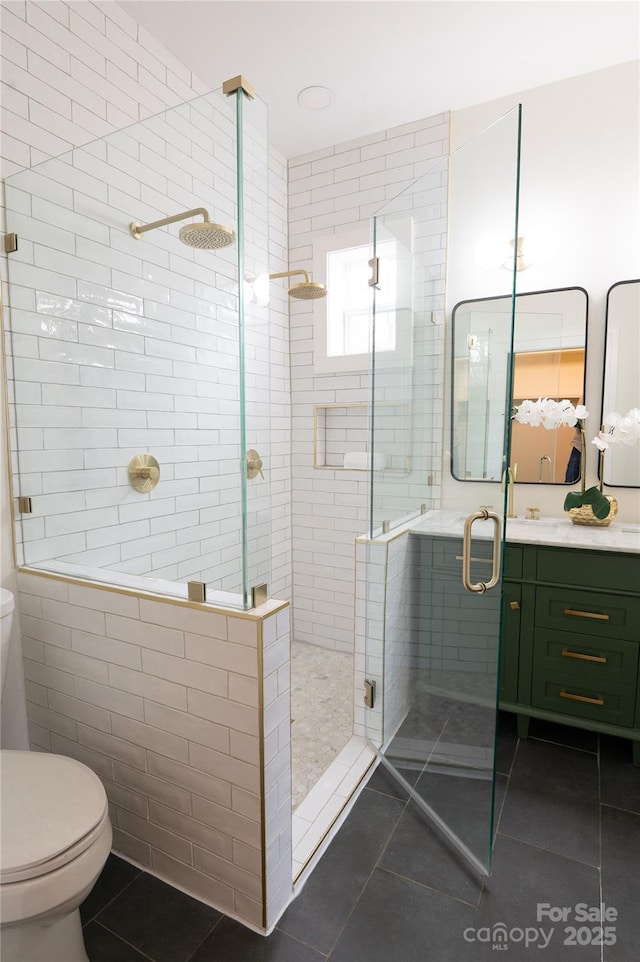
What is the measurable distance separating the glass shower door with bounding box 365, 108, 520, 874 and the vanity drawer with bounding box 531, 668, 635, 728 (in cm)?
56

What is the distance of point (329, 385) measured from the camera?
9.70 feet

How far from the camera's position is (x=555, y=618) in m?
2.01

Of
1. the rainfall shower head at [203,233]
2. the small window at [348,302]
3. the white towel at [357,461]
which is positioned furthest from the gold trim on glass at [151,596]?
the small window at [348,302]

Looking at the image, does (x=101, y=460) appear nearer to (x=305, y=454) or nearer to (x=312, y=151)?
(x=305, y=454)

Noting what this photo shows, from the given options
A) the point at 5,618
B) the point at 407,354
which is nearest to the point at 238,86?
the point at 407,354

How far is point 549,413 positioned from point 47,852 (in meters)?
2.39

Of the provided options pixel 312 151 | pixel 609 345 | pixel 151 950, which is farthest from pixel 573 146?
pixel 151 950

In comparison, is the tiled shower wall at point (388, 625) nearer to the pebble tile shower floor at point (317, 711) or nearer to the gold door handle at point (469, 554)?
the pebble tile shower floor at point (317, 711)

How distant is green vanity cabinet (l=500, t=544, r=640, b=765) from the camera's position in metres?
1.90

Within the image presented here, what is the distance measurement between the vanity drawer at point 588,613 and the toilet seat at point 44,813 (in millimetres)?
1718

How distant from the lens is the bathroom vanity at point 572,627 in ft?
6.22

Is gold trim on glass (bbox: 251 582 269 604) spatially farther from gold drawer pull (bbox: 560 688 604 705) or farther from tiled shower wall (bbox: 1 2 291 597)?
gold drawer pull (bbox: 560 688 604 705)

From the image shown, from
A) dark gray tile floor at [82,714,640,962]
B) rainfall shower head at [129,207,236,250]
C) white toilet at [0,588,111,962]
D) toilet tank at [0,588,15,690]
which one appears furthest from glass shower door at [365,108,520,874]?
toilet tank at [0,588,15,690]

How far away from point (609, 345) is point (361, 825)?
88.7 inches
